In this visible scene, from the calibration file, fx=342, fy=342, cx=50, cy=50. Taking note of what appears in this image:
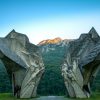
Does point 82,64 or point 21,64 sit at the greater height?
point 21,64

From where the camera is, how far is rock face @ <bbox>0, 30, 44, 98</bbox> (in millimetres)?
48938

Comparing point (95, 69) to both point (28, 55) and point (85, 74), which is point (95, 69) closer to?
point (85, 74)

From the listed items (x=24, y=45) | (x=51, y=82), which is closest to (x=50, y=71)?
(x=51, y=82)

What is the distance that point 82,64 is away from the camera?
48.4m

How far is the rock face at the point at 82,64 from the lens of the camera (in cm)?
4810

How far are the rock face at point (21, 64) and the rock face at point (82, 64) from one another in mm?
4569

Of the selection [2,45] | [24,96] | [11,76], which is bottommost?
[24,96]

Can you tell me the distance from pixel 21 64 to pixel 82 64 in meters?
8.69

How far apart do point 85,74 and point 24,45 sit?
10.3 metres

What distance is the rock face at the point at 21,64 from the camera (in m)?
48.9

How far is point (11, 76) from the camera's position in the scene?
5175 cm

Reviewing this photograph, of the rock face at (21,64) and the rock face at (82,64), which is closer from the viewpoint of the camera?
the rock face at (82,64)

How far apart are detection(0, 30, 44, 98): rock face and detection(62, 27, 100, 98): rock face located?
4569 mm

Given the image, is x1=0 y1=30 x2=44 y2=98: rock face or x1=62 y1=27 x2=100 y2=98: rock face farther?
x1=0 y1=30 x2=44 y2=98: rock face
